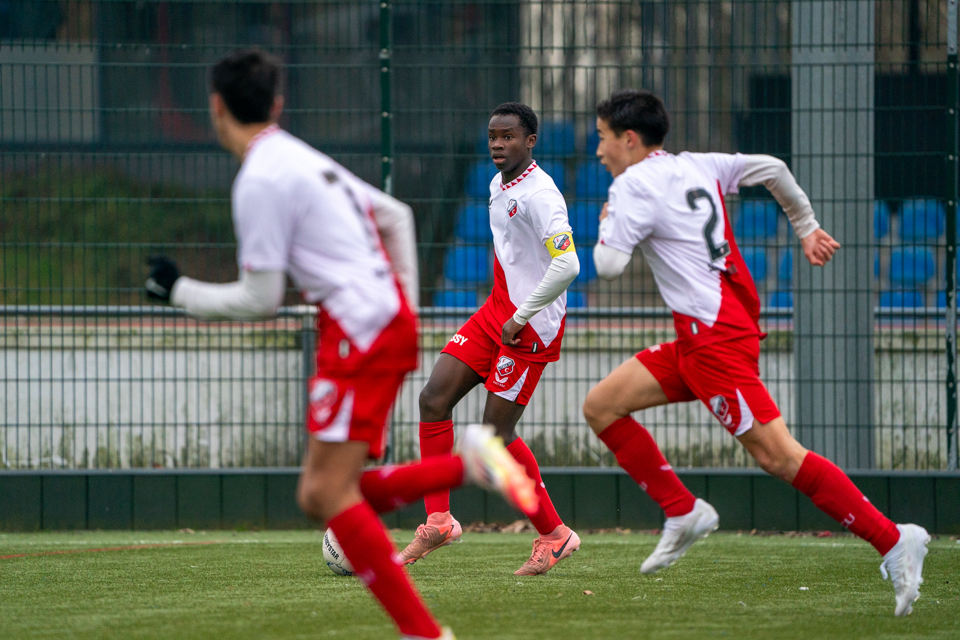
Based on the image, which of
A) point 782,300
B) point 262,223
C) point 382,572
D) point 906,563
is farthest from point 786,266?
point 262,223

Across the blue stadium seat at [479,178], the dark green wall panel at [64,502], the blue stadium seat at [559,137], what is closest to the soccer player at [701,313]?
the blue stadium seat at [559,137]

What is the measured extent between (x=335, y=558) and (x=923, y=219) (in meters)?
4.59

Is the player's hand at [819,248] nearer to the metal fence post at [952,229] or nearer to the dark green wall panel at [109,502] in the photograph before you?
the metal fence post at [952,229]

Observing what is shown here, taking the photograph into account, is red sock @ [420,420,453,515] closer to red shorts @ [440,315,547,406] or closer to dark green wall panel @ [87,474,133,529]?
red shorts @ [440,315,547,406]

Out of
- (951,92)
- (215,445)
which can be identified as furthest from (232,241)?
(951,92)

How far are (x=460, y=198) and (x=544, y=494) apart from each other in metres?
2.93

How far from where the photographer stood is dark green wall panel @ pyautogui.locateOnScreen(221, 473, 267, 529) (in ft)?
24.6

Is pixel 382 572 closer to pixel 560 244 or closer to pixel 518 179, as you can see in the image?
pixel 560 244

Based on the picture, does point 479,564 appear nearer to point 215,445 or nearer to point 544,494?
point 544,494

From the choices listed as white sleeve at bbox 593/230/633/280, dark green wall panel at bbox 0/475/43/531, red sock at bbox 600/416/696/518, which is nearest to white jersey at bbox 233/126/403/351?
white sleeve at bbox 593/230/633/280

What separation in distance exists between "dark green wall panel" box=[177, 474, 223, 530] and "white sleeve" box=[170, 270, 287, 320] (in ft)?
14.5

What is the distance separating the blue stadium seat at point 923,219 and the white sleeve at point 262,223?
17.4ft

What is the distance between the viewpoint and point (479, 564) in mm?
5613

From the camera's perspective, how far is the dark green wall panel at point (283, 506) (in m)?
7.50
